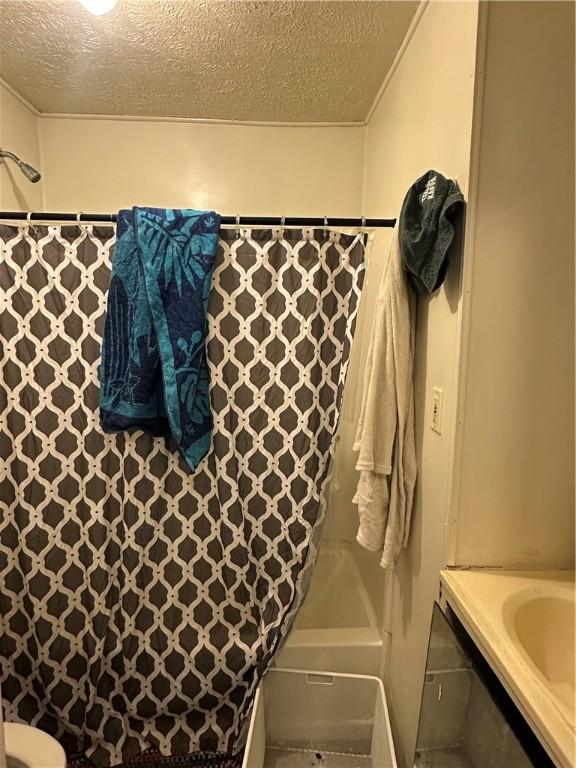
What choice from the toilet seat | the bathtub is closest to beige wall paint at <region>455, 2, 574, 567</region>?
the bathtub

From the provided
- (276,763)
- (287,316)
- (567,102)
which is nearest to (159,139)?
(287,316)

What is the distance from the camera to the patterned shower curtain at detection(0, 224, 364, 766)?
1403mm

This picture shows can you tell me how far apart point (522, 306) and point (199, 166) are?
1.73 m

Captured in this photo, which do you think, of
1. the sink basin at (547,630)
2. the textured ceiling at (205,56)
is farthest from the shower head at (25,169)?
the sink basin at (547,630)

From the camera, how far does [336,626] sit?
6.18 feet

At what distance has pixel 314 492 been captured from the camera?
59.1 inches

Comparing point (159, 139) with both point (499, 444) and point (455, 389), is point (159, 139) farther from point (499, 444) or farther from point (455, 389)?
point (499, 444)

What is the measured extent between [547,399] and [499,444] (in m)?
0.15

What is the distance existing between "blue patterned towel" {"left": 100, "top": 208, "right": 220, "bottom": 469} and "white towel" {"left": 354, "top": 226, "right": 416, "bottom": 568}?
0.52 meters

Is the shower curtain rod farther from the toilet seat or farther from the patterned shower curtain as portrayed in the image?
the toilet seat

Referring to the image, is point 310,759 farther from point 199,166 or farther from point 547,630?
point 199,166

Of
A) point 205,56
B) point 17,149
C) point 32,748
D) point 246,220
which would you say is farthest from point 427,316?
point 17,149

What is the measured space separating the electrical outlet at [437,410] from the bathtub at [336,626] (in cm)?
92

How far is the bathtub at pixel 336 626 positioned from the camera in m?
1.61
